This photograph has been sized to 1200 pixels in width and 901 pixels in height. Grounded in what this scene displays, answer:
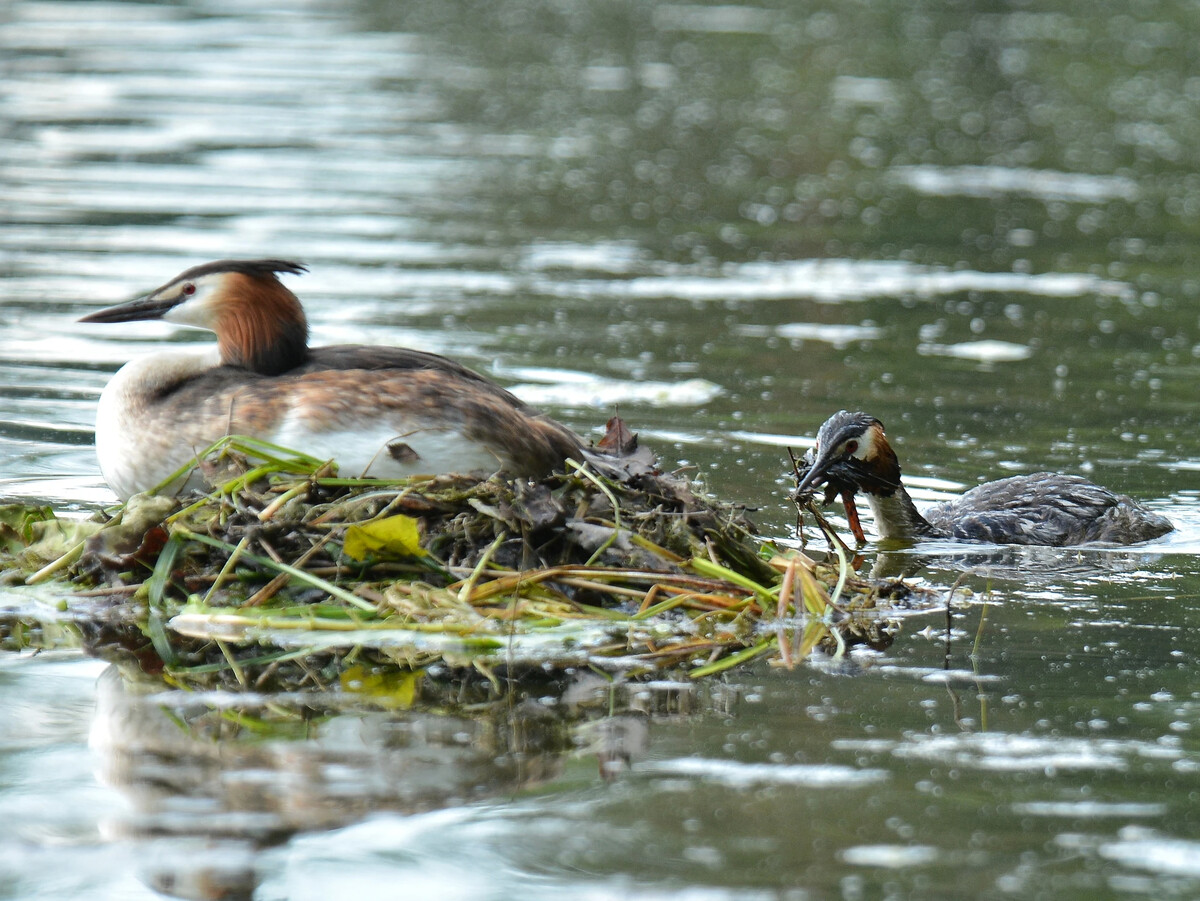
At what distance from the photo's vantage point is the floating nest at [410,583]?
214 inches

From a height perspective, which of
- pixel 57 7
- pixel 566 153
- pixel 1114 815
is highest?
pixel 57 7

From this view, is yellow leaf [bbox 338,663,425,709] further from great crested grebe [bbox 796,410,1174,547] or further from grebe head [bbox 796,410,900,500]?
grebe head [bbox 796,410,900,500]

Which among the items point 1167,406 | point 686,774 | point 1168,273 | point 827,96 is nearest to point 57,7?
point 827,96

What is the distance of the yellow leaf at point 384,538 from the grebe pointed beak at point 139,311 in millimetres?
1578

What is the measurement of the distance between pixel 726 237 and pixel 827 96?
27.0ft

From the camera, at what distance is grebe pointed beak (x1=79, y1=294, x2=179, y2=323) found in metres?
6.80

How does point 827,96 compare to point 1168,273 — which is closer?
point 1168,273

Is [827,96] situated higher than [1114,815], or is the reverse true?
[827,96]

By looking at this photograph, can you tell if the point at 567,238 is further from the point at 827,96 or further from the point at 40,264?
the point at 827,96

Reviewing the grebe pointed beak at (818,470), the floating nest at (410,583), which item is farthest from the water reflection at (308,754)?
the grebe pointed beak at (818,470)

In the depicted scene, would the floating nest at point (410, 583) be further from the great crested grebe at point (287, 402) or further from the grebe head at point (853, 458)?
the grebe head at point (853, 458)

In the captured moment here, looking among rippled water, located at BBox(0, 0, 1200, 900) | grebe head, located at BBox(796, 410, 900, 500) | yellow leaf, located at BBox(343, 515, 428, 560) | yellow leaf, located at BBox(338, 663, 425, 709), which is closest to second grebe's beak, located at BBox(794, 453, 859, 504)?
grebe head, located at BBox(796, 410, 900, 500)

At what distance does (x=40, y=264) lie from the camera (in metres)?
12.2

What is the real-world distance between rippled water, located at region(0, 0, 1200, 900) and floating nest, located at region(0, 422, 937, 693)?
272 mm
